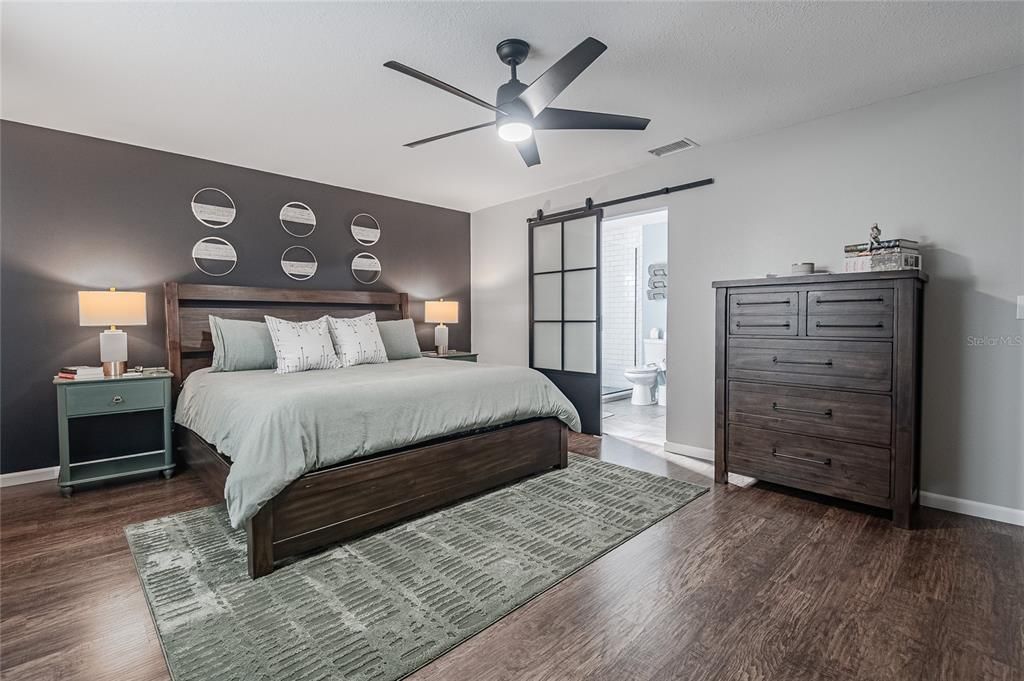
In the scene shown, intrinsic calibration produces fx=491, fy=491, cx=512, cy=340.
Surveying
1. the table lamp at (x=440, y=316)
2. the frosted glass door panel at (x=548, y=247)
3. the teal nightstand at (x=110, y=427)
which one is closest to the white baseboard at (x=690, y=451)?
the frosted glass door panel at (x=548, y=247)

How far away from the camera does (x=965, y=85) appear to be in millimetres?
2742

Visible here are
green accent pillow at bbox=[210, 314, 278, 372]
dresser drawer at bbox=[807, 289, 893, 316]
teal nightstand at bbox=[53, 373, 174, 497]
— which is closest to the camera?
dresser drawer at bbox=[807, 289, 893, 316]

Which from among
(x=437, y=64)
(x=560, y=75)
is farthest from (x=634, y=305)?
(x=560, y=75)

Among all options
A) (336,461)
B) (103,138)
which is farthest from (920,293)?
(103,138)

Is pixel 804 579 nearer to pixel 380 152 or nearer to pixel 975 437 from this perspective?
pixel 975 437

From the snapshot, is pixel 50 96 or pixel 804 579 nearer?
pixel 804 579

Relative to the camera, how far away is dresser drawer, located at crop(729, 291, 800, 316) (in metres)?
2.96

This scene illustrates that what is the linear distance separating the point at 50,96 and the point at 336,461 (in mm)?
2775

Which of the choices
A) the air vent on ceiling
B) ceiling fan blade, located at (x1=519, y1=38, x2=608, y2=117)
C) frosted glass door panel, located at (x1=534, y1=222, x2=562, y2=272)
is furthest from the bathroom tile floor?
ceiling fan blade, located at (x1=519, y1=38, x2=608, y2=117)

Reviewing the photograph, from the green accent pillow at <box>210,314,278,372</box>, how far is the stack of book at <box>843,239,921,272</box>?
12.7 ft

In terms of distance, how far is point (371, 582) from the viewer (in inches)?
80.7

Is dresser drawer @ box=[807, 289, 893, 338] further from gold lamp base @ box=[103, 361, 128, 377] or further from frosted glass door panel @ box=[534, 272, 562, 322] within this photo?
gold lamp base @ box=[103, 361, 128, 377]

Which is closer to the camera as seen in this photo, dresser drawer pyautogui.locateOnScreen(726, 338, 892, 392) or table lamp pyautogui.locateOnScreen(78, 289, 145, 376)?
dresser drawer pyautogui.locateOnScreen(726, 338, 892, 392)

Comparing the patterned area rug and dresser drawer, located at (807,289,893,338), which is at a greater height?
dresser drawer, located at (807,289,893,338)
